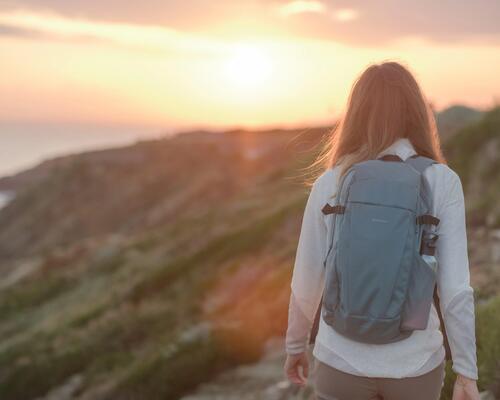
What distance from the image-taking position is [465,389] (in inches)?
111

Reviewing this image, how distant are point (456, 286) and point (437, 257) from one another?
14cm

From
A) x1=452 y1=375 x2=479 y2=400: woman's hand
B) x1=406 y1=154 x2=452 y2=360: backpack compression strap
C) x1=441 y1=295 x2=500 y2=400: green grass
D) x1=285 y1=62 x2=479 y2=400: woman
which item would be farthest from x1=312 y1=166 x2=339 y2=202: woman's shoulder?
x1=441 y1=295 x2=500 y2=400: green grass

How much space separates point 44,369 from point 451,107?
93.5ft

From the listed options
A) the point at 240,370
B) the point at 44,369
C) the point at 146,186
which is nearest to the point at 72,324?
the point at 44,369

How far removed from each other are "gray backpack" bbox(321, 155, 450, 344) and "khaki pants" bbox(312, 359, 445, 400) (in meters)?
0.16

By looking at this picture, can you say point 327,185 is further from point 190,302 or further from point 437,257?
point 190,302

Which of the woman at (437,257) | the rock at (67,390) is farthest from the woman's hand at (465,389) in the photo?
the rock at (67,390)

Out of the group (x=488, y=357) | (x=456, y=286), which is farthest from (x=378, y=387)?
(x=488, y=357)

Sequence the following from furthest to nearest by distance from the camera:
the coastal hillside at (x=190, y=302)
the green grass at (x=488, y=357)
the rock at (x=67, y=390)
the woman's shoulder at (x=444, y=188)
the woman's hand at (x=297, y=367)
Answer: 1. the rock at (x=67, y=390)
2. the coastal hillside at (x=190, y=302)
3. the green grass at (x=488, y=357)
4. the woman's hand at (x=297, y=367)
5. the woman's shoulder at (x=444, y=188)

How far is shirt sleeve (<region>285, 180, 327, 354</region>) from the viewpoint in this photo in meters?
3.10

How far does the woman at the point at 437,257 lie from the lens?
2.82 metres

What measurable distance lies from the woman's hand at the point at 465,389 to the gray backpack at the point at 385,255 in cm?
29

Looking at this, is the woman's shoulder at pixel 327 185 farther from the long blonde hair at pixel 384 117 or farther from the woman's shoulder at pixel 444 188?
the woman's shoulder at pixel 444 188

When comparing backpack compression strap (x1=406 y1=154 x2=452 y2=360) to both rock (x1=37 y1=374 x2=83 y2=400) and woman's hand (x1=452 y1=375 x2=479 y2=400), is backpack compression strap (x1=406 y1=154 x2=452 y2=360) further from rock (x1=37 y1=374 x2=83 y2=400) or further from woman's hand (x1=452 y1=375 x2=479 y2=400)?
rock (x1=37 y1=374 x2=83 y2=400)
